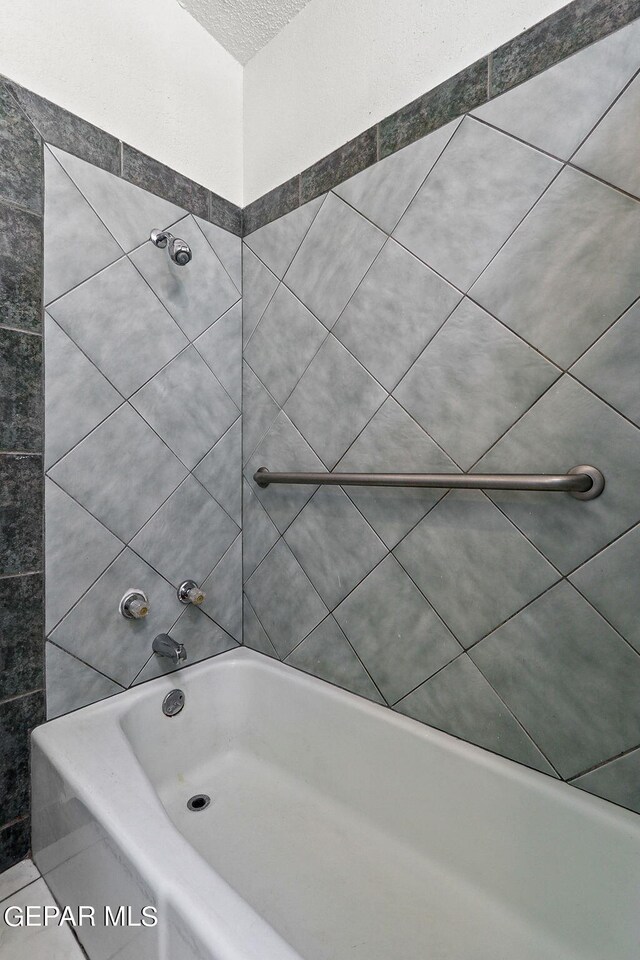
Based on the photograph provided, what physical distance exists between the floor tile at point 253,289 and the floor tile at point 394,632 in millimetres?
861

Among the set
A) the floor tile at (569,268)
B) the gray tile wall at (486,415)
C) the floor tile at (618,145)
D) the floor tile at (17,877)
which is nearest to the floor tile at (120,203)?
the gray tile wall at (486,415)

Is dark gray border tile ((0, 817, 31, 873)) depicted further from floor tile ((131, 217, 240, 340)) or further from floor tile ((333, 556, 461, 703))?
floor tile ((131, 217, 240, 340))

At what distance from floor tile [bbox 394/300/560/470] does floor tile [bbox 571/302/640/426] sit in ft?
0.21

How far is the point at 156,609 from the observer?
125cm

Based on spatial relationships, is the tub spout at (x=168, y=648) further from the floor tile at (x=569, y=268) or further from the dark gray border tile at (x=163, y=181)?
the dark gray border tile at (x=163, y=181)

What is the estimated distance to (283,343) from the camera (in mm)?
1333

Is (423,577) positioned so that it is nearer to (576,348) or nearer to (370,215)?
(576,348)

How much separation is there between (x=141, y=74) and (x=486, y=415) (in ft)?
4.20

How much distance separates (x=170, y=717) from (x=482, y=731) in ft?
2.66

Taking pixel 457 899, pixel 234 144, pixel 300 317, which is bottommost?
pixel 457 899

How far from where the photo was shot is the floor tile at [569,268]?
2.54 ft

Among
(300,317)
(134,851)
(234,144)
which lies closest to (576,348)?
(300,317)

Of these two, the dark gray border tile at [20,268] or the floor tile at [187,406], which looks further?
the floor tile at [187,406]

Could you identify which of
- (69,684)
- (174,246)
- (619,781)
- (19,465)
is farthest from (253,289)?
(619,781)
